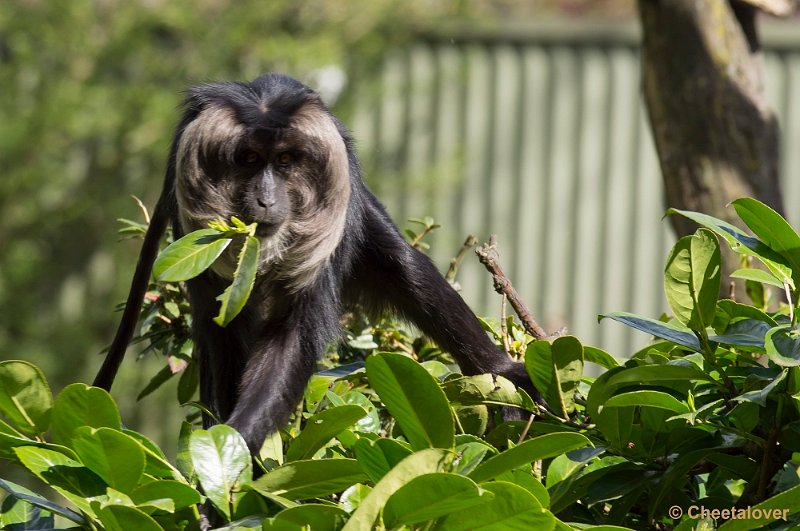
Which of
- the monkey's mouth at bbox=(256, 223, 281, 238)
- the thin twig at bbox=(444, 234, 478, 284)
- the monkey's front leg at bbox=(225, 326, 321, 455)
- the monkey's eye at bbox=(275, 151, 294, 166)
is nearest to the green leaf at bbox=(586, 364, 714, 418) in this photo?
the thin twig at bbox=(444, 234, 478, 284)

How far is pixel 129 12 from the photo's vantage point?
7828 millimetres

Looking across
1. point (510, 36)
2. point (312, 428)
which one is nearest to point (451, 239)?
point (510, 36)

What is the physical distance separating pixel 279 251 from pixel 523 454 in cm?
154

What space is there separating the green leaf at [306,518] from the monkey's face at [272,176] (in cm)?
144

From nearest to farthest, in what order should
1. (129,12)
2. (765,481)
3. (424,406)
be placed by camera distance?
(424,406) → (765,481) → (129,12)

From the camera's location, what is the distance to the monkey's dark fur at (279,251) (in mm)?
2723

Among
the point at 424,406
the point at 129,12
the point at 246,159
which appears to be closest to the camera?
the point at 424,406

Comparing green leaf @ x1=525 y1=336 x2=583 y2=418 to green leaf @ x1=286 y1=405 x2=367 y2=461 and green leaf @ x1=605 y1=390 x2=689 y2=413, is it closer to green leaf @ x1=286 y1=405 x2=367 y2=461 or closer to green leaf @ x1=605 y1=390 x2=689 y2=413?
green leaf @ x1=605 y1=390 x2=689 y2=413

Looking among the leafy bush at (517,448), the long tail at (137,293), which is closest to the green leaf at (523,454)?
the leafy bush at (517,448)

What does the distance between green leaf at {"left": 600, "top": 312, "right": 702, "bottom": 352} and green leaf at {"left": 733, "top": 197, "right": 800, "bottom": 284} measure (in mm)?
172

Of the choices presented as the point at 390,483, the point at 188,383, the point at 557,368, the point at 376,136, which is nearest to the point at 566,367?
the point at 557,368

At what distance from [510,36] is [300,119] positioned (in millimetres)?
5637

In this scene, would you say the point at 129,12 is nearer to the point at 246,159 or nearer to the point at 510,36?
the point at 510,36

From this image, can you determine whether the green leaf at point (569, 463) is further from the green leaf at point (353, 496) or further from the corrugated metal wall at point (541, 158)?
the corrugated metal wall at point (541, 158)
